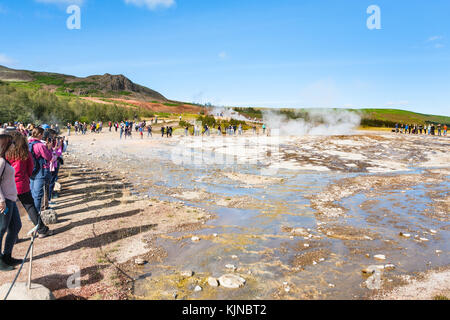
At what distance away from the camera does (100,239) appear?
240 inches

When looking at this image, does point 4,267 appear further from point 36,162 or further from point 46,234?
point 36,162

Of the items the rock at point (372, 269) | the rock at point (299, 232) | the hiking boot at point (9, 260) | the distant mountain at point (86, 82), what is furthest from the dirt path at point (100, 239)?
the distant mountain at point (86, 82)

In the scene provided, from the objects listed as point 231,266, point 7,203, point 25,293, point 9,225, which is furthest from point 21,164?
point 231,266

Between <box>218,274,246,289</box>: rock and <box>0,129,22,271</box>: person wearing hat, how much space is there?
343cm

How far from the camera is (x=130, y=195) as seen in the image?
9977 mm

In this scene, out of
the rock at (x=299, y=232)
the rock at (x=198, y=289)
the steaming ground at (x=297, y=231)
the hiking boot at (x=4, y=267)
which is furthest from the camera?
the rock at (x=299, y=232)

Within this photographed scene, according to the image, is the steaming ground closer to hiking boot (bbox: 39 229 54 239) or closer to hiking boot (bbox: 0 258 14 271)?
hiking boot (bbox: 0 258 14 271)

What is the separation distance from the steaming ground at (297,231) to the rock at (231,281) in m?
0.12

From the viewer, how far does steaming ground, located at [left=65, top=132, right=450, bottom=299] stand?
4.55 m

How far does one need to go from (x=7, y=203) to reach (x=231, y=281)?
145 inches

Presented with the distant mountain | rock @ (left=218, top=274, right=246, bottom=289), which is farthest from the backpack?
the distant mountain

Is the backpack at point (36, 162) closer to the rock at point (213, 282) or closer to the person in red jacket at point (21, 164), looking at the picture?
the person in red jacket at point (21, 164)

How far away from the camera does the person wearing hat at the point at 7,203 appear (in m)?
4.39
